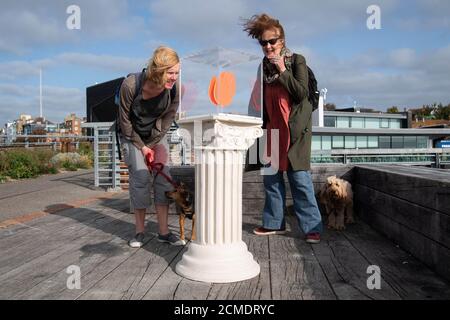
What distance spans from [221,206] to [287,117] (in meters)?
1.24

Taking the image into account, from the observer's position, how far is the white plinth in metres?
2.66

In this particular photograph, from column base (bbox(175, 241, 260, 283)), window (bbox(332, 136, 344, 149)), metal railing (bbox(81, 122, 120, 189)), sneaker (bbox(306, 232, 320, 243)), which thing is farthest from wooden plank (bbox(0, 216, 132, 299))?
window (bbox(332, 136, 344, 149))

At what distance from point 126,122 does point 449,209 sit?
2478 mm

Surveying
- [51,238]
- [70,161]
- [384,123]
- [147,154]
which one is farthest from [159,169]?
[384,123]

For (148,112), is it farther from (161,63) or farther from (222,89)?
(222,89)

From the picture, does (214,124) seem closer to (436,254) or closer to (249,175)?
(436,254)

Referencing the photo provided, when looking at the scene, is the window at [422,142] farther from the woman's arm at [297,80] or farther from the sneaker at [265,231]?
the woman's arm at [297,80]

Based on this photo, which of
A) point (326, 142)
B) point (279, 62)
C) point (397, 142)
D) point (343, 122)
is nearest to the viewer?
point (279, 62)

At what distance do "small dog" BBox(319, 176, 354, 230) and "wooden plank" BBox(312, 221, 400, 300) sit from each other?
0.27 meters

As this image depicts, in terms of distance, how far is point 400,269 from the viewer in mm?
2795

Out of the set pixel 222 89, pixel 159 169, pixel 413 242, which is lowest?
pixel 413 242

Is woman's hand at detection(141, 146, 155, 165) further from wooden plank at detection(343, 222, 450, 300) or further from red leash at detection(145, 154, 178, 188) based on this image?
wooden plank at detection(343, 222, 450, 300)

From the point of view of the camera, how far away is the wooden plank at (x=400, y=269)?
236 centimetres
